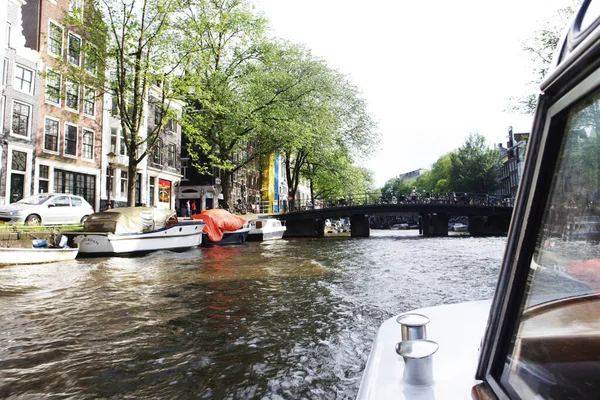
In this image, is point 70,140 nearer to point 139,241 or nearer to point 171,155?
point 171,155

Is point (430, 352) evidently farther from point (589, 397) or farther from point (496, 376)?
point (589, 397)

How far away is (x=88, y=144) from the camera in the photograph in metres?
25.5

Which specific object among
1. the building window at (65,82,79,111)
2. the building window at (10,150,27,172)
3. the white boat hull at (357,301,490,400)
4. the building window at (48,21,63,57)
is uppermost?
the building window at (48,21,63,57)

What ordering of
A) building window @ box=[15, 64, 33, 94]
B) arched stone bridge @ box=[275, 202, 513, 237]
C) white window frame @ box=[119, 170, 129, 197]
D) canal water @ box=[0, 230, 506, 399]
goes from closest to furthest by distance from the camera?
canal water @ box=[0, 230, 506, 399] → building window @ box=[15, 64, 33, 94] → white window frame @ box=[119, 170, 129, 197] → arched stone bridge @ box=[275, 202, 513, 237]

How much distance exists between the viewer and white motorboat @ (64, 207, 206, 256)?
1405cm

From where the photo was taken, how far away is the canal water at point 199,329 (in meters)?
3.44

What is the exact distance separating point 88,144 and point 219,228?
11.2 m

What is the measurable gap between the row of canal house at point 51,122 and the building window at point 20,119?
2 cm

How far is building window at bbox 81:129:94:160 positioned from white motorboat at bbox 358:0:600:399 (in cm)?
2779

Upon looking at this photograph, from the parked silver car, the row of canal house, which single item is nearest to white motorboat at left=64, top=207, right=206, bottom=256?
the parked silver car

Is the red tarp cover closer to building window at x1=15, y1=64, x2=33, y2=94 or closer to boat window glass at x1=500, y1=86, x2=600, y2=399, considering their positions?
building window at x1=15, y1=64, x2=33, y2=94

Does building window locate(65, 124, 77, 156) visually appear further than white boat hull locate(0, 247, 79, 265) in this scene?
Yes

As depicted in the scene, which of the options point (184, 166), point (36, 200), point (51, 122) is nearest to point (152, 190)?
point (184, 166)

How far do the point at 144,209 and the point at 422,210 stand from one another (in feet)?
84.8
